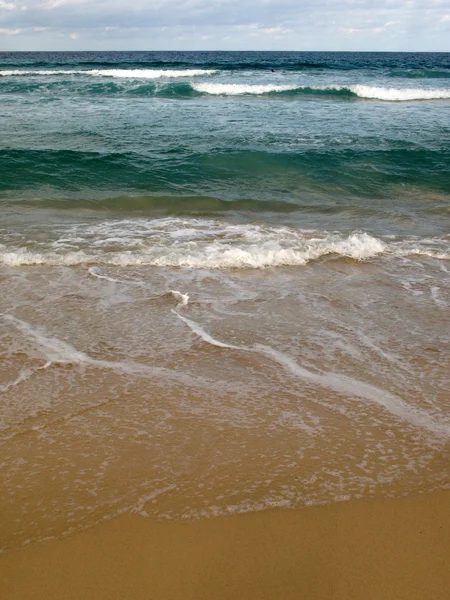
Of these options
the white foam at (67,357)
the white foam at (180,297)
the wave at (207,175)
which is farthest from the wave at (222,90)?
the white foam at (67,357)

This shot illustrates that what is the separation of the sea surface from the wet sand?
4.5 inches

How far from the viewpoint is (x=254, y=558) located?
258 centimetres

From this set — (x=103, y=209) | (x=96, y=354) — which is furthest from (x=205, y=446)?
(x=103, y=209)

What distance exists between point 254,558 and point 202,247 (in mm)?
4927

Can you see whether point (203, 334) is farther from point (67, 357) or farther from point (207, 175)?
point (207, 175)

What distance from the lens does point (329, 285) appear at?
5992mm

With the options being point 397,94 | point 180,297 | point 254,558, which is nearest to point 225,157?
point 180,297

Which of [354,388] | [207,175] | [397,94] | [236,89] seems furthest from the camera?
[236,89]

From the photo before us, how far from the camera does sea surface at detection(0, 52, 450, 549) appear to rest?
10.1 ft

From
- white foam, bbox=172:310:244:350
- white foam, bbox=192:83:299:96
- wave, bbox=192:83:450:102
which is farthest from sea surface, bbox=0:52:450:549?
wave, bbox=192:83:450:102

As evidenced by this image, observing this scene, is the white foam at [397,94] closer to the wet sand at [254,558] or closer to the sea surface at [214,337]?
the sea surface at [214,337]

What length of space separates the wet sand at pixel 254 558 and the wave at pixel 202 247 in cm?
399

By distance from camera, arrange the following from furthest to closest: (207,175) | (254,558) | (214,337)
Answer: (207,175), (214,337), (254,558)

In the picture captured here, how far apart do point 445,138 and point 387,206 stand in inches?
288
